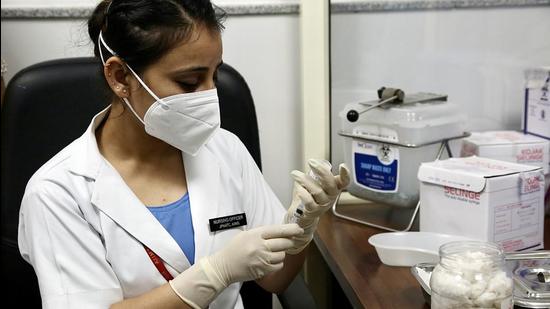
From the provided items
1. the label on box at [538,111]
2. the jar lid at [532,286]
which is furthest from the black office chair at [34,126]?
the label on box at [538,111]

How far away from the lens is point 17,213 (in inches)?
52.9

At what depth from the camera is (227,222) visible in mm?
1263

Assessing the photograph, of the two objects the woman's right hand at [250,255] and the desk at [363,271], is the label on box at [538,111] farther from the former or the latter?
the woman's right hand at [250,255]

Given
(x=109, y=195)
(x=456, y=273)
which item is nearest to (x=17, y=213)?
(x=109, y=195)

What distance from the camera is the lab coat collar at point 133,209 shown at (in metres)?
1.15

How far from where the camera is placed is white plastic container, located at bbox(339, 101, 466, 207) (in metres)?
1.45

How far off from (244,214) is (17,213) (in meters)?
0.50

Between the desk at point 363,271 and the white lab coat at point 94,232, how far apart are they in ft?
0.79

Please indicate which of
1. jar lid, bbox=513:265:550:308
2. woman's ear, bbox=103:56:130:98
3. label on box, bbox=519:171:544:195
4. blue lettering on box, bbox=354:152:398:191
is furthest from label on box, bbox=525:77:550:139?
woman's ear, bbox=103:56:130:98

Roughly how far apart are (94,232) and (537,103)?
3.76ft

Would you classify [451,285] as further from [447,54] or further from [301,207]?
[447,54]

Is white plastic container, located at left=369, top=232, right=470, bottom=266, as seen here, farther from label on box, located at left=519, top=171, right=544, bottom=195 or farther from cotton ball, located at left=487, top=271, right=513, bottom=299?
cotton ball, located at left=487, top=271, right=513, bottom=299

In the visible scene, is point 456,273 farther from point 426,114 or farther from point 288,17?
point 288,17

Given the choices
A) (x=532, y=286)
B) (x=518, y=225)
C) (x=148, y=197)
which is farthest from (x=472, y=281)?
(x=148, y=197)
